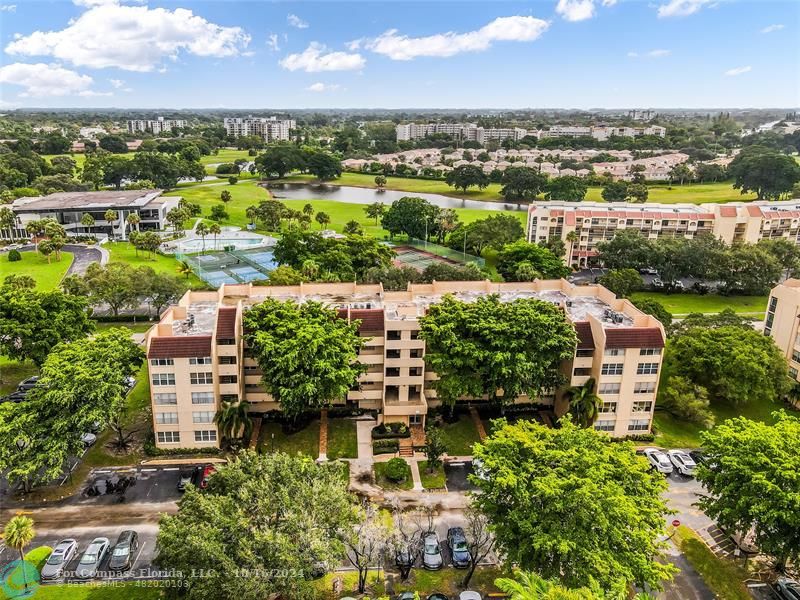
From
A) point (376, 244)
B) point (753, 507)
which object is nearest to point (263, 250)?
point (376, 244)

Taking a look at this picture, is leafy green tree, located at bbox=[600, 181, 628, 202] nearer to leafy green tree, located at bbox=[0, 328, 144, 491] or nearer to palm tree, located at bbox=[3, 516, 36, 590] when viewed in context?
leafy green tree, located at bbox=[0, 328, 144, 491]

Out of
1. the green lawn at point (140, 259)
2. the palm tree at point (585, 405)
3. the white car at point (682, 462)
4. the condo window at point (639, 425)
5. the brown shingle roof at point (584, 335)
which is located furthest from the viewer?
the green lawn at point (140, 259)

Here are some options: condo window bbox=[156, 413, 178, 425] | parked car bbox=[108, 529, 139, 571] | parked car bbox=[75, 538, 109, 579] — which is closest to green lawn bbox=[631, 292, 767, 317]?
condo window bbox=[156, 413, 178, 425]

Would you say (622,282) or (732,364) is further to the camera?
(622,282)

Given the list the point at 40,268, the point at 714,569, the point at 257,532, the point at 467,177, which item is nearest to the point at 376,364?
the point at 257,532

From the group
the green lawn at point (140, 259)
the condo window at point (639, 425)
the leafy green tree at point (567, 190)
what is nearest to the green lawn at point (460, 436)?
the condo window at point (639, 425)

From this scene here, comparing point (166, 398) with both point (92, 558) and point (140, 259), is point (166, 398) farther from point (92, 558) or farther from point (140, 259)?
point (140, 259)

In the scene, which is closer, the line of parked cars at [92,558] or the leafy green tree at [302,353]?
the line of parked cars at [92,558]

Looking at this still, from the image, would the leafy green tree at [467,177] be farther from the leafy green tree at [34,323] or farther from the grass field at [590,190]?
the leafy green tree at [34,323]
